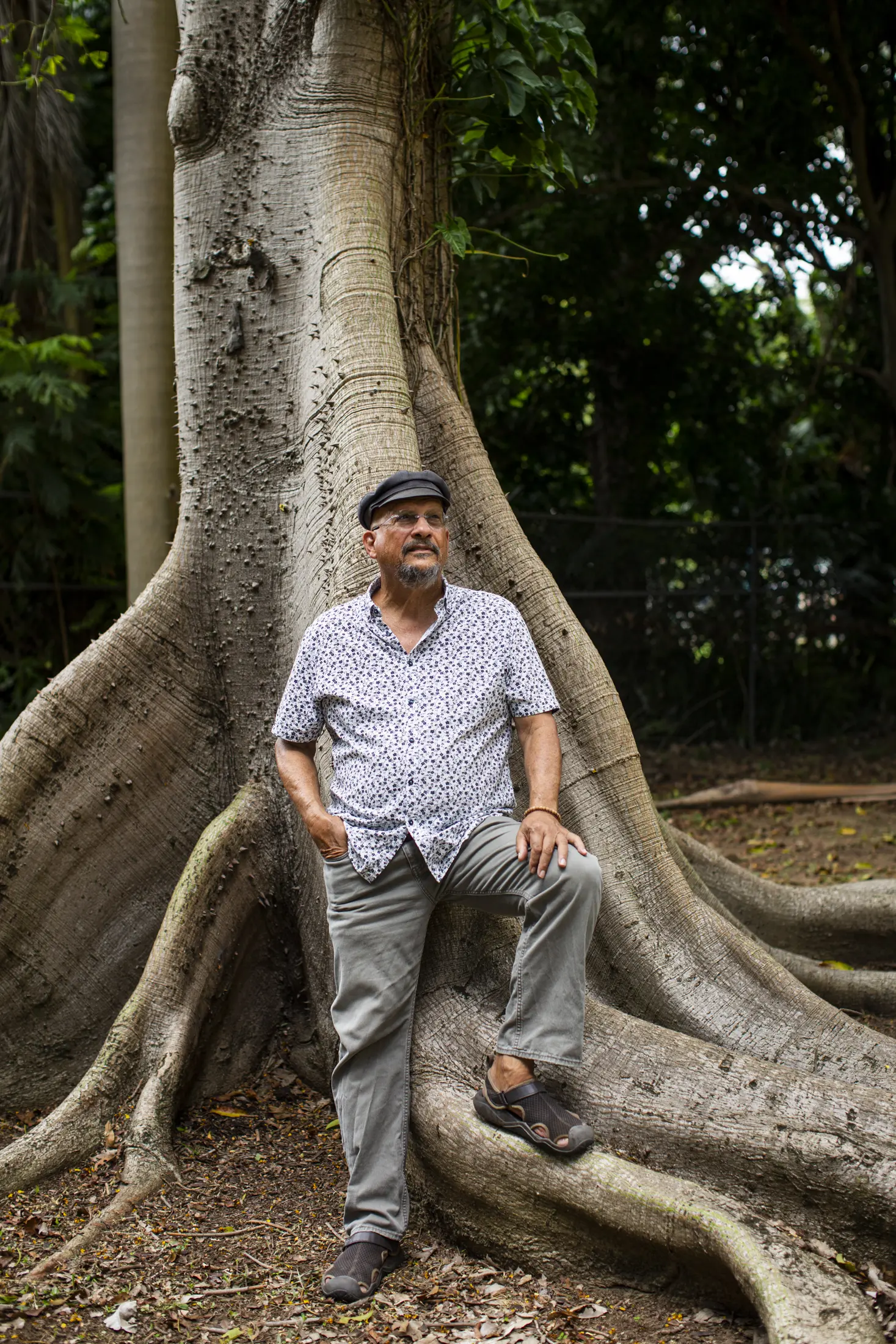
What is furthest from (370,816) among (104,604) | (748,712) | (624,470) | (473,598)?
(624,470)

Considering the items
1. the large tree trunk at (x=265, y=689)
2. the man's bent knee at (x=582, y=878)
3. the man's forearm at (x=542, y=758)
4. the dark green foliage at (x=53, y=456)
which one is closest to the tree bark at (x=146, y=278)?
the large tree trunk at (x=265, y=689)

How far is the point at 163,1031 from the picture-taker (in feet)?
15.1

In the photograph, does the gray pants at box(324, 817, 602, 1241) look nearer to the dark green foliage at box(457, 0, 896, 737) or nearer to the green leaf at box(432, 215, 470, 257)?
the green leaf at box(432, 215, 470, 257)

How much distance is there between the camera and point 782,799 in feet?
34.9

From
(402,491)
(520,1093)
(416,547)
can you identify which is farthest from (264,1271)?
(402,491)

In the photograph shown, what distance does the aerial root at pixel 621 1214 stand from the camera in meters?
3.09

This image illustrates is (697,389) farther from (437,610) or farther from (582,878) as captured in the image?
(582,878)

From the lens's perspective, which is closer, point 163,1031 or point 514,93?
point 163,1031

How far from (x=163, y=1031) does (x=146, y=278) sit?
4279 millimetres

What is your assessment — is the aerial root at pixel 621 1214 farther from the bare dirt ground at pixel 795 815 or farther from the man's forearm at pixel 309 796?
the bare dirt ground at pixel 795 815

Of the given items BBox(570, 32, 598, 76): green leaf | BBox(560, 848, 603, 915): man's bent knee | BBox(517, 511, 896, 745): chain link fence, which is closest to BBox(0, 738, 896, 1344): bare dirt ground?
BBox(560, 848, 603, 915): man's bent knee

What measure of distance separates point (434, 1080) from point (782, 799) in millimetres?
7415

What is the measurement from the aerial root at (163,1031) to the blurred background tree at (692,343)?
592cm

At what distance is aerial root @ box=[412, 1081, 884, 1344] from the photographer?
10.2ft
